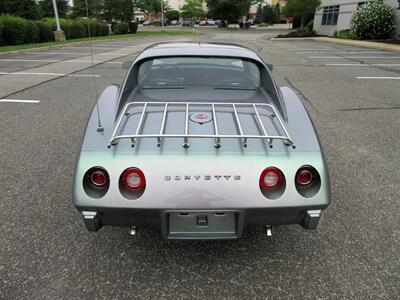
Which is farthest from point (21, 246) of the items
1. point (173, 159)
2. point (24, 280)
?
point (173, 159)

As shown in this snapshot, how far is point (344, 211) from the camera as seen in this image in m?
2.85

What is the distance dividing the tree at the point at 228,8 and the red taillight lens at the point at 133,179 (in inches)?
2320

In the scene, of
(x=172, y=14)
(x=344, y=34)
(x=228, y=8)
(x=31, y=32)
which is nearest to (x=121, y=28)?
(x=31, y=32)

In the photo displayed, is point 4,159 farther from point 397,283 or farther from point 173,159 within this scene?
point 397,283

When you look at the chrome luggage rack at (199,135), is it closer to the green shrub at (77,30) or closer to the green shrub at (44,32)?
the green shrub at (44,32)

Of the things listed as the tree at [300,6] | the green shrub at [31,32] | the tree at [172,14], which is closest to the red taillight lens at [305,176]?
the green shrub at [31,32]

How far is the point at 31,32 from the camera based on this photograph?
19.4 metres

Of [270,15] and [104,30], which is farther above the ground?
[270,15]

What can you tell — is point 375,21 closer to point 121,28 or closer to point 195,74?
point 195,74

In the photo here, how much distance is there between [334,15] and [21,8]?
105 ft

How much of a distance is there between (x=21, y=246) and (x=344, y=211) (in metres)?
2.72

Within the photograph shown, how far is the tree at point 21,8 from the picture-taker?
3253 cm

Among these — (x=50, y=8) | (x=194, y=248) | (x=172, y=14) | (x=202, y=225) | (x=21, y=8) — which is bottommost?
(x=194, y=248)

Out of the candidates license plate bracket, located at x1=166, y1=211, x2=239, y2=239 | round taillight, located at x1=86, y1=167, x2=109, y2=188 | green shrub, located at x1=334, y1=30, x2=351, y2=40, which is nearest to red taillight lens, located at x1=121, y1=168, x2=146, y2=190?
round taillight, located at x1=86, y1=167, x2=109, y2=188
